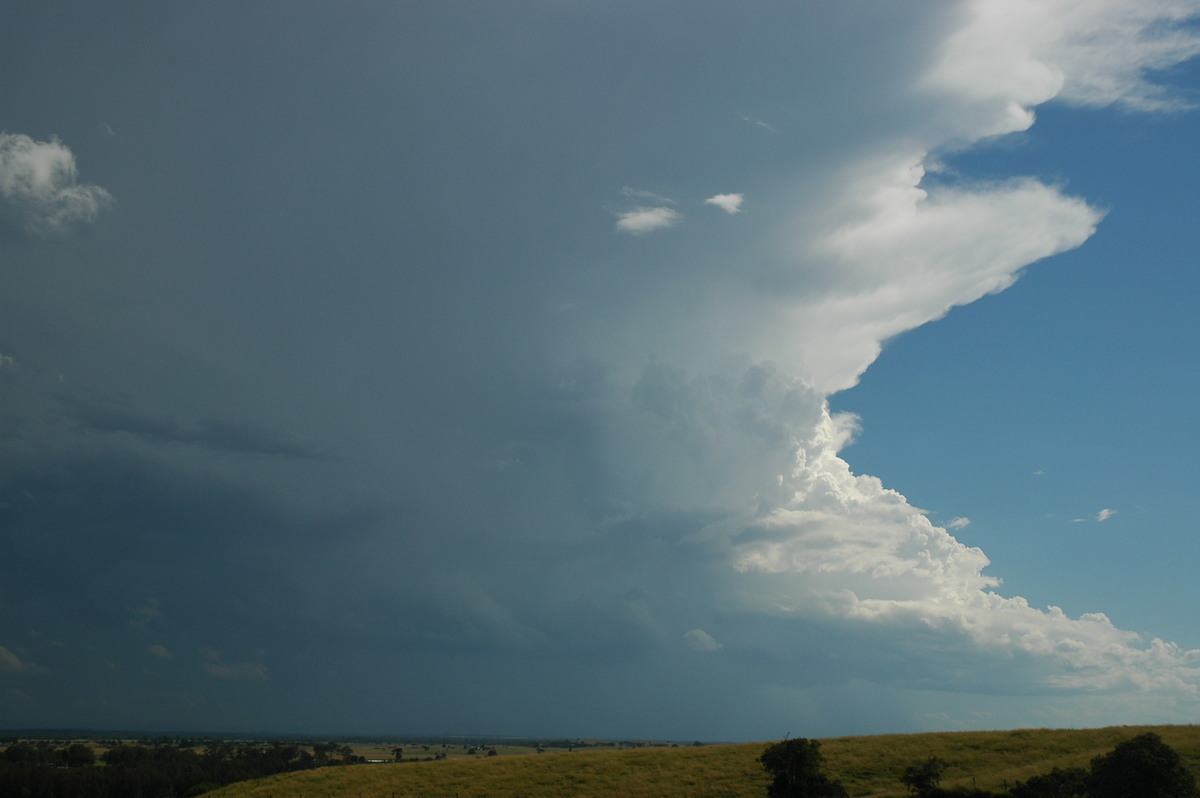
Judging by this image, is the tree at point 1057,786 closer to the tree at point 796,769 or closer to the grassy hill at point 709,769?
the grassy hill at point 709,769

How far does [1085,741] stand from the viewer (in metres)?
72.6

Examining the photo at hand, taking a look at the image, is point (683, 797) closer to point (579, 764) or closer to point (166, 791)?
point (579, 764)

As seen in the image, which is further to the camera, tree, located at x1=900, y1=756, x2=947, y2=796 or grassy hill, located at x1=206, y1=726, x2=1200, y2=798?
grassy hill, located at x1=206, y1=726, x2=1200, y2=798

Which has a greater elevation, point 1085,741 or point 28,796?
point 1085,741

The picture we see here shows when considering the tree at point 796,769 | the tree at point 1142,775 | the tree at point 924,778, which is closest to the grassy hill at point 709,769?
the tree at point 924,778

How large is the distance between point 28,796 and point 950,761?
8229 inches

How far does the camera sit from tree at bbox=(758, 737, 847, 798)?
58344mm

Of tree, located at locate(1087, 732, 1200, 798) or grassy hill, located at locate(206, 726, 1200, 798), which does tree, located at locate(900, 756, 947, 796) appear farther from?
tree, located at locate(1087, 732, 1200, 798)

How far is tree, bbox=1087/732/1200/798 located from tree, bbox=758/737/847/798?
17.9m

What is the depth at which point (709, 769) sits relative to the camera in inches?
2953

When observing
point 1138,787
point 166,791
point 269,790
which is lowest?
point 166,791

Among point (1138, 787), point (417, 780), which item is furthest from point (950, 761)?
point (417, 780)

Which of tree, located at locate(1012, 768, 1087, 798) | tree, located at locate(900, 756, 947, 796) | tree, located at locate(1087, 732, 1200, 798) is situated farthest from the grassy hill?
tree, located at locate(1087, 732, 1200, 798)

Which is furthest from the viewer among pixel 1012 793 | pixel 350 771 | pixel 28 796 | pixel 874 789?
pixel 28 796
